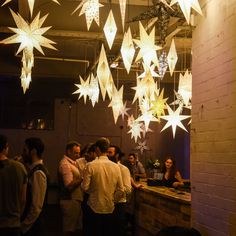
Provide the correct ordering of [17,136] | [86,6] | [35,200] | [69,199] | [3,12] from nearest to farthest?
[86,6]
[35,200]
[69,199]
[3,12]
[17,136]

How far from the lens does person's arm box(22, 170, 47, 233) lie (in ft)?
12.9

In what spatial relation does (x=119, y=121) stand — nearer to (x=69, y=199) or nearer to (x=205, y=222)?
(x=69, y=199)

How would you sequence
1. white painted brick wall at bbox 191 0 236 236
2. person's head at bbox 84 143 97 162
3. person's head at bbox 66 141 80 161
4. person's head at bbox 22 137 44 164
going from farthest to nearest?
person's head at bbox 84 143 97 162 < person's head at bbox 66 141 80 161 < person's head at bbox 22 137 44 164 < white painted brick wall at bbox 191 0 236 236

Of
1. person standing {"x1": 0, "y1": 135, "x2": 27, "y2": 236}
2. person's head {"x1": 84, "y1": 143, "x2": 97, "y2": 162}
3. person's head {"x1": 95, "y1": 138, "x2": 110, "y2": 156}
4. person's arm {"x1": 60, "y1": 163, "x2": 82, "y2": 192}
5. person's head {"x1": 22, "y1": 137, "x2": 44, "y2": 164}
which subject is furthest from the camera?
person's head {"x1": 84, "y1": 143, "x2": 97, "y2": 162}

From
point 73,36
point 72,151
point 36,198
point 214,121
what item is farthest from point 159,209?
point 73,36

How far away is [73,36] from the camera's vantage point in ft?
24.6

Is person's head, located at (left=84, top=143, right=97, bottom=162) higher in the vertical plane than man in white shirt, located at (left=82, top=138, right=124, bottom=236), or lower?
higher

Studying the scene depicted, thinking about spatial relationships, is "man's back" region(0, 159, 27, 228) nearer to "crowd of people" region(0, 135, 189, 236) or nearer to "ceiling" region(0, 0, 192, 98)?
"crowd of people" region(0, 135, 189, 236)

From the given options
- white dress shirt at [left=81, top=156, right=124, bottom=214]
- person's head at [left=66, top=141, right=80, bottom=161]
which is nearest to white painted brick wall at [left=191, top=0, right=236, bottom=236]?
white dress shirt at [left=81, top=156, right=124, bottom=214]

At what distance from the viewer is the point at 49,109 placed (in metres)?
12.7

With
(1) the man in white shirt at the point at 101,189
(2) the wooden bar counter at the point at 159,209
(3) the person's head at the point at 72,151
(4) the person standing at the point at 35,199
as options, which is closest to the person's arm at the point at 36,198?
(4) the person standing at the point at 35,199

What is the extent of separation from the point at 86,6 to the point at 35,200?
6.84 feet

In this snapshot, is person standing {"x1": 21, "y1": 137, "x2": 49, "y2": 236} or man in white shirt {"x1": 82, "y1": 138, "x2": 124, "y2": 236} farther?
man in white shirt {"x1": 82, "y1": 138, "x2": 124, "y2": 236}

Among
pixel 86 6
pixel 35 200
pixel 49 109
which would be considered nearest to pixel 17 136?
pixel 49 109
